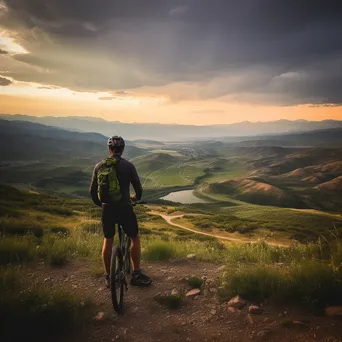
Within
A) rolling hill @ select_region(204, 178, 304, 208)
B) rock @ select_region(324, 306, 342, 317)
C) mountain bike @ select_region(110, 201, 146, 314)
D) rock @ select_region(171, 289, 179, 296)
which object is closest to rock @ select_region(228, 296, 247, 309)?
rock @ select_region(171, 289, 179, 296)

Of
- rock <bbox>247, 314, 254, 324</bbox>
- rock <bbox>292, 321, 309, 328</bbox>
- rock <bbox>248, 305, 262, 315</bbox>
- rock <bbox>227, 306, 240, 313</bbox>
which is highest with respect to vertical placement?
rock <bbox>292, 321, 309, 328</bbox>

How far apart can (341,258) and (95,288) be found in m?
5.89

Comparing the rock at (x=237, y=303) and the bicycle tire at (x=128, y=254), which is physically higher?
the bicycle tire at (x=128, y=254)

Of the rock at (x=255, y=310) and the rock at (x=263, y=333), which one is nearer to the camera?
the rock at (x=263, y=333)

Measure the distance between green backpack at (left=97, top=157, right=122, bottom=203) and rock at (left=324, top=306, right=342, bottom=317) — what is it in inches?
182

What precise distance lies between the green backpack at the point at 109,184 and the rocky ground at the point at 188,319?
2271 millimetres

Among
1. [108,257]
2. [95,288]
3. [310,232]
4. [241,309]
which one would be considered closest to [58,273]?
[95,288]

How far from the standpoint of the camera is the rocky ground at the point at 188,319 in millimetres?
5074

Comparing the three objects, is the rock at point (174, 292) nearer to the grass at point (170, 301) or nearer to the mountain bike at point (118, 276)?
the grass at point (170, 301)

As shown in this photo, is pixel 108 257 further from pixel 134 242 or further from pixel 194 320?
pixel 194 320

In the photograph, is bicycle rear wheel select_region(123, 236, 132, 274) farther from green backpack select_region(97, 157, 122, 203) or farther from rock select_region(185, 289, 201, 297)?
rock select_region(185, 289, 201, 297)

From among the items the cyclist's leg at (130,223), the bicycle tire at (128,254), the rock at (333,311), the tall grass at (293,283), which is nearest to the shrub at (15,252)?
the bicycle tire at (128,254)

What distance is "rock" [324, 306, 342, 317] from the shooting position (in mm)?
5215

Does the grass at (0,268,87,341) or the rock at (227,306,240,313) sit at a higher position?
the grass at (0,268,87,341)
